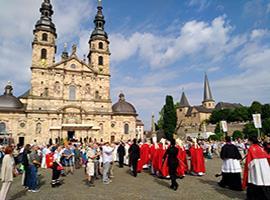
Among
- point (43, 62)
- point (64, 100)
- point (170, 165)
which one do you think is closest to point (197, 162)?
point (170, 165)

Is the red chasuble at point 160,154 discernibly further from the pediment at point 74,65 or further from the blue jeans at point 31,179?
the pediment at point 74,65

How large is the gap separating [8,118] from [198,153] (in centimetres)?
3631

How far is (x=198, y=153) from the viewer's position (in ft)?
36.1

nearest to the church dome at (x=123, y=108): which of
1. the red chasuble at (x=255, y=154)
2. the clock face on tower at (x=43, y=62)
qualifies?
the clock face on tower at (x=43, y=62)

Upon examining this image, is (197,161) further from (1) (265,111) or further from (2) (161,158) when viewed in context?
(1) (265,111)

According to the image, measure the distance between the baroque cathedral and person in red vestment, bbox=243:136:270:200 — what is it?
3024 cm

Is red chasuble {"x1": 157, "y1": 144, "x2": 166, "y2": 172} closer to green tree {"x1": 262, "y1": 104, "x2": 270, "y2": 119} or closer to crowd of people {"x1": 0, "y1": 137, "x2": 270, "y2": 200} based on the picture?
crowd of people {"x1": 0, "y1": 137, "x2": 270, "y2": 200}

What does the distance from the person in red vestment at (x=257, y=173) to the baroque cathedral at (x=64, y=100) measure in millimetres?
30242

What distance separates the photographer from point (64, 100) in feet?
131

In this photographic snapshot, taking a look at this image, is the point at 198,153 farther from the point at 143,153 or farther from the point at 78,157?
the point at 78,157

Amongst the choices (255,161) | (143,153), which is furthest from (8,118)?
(255,161)

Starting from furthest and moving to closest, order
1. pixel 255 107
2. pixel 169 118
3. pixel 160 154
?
pixel 255 107 < pixel 169 118 < pixel 160 154

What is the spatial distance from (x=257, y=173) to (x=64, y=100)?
37.5 metres

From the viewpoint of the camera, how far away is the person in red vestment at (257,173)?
20.0ft
